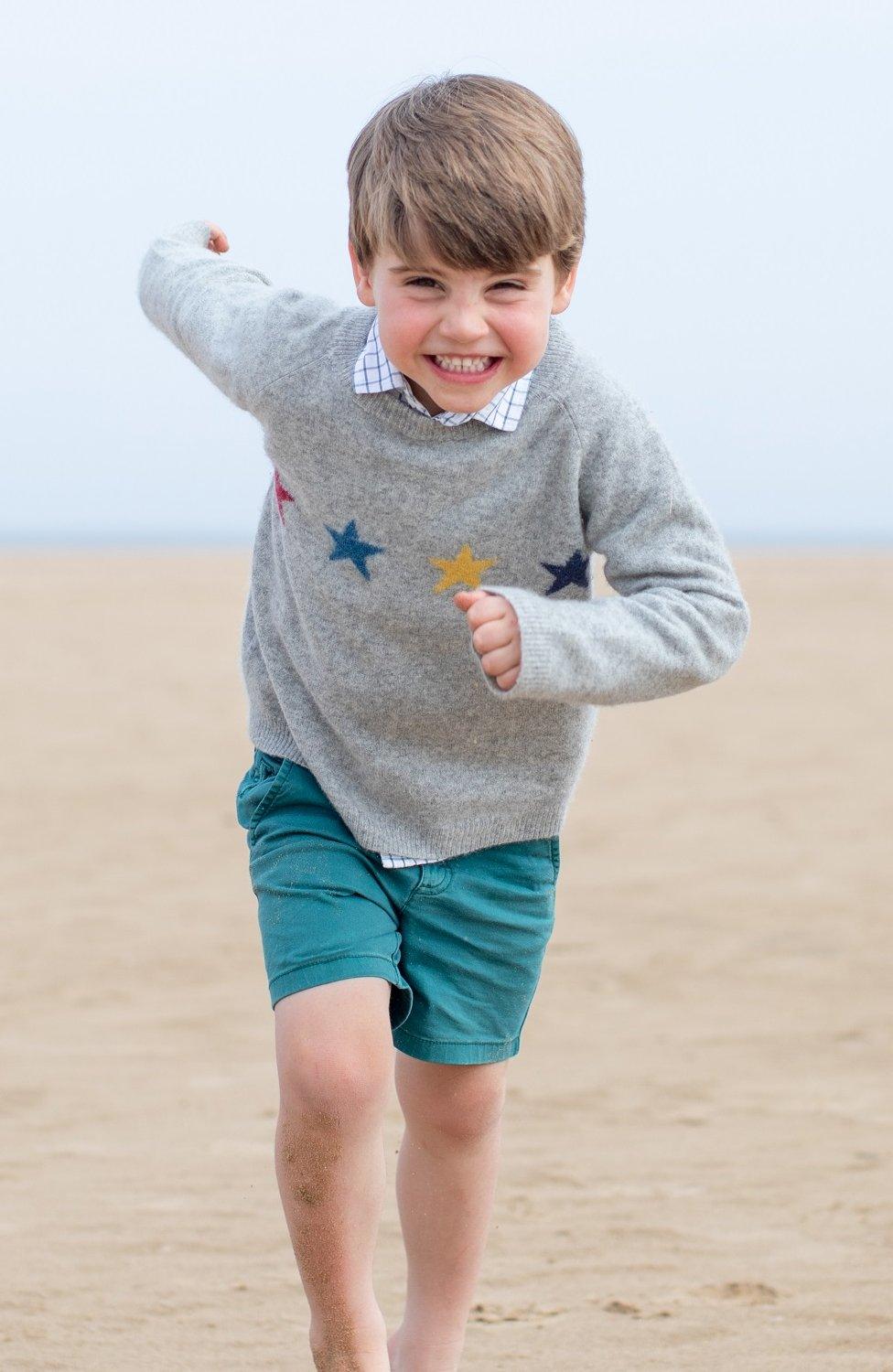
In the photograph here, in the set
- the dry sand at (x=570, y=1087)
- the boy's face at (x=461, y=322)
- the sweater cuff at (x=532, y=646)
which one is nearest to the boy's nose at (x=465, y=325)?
the boy's face at (x=461, y=322)

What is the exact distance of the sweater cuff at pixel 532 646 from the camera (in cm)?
231

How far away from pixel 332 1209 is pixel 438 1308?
0.51 metres

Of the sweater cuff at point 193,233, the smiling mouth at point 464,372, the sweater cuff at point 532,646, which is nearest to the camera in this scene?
the sweater cuff at point 532,646

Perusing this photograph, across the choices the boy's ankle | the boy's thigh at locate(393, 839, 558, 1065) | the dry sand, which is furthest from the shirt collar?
the dry sand

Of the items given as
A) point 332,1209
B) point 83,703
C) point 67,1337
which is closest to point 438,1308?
point 332,1209

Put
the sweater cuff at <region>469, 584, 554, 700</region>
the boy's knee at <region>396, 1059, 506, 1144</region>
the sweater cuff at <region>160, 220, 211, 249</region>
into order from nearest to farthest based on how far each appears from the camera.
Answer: the sweater cuff at <region>469, 584, 554, 700</region> → the boy's knee at <region>396, 1059, 506, 1144</region> → the sweater cuff at <region>160, 220, 211, 249</region>

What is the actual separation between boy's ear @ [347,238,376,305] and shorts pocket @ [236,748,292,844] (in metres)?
0.73

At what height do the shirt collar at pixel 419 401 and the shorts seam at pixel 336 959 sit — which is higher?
the shirt collar at pixel 419 401

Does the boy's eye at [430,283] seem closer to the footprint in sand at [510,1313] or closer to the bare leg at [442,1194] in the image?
the bare leg at [442,1194]

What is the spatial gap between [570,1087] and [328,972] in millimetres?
2309

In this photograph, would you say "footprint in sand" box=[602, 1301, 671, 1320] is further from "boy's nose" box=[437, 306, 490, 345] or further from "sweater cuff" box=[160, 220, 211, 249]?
"sweater cuff" box=[160, 220, 211, 249]

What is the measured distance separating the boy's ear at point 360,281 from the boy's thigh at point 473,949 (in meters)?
0.86

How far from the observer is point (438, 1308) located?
2.96m

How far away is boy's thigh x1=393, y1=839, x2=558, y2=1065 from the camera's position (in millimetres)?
2756
